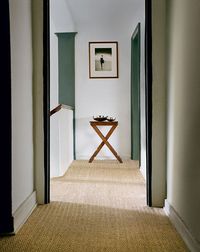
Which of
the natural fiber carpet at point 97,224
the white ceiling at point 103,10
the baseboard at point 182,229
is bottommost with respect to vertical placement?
the natural fiber carpet at point 97,224

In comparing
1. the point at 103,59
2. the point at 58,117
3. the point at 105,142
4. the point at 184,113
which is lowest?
the point at 105,142

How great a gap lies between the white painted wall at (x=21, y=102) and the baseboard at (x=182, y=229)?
45.6 inches

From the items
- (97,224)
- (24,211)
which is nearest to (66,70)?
(24,211)

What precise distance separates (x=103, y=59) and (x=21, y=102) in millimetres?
4376

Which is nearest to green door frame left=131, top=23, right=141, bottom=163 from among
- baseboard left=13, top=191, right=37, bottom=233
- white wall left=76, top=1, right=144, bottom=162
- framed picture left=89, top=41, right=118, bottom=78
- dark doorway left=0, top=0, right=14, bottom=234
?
white wall left=76, top=1, right=144, bottom=162

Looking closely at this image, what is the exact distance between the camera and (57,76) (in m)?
7.52

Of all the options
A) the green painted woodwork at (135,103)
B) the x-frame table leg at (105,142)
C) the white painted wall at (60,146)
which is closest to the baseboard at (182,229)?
the white painted wall at (60,146)

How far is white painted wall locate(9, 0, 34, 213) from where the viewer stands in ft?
9.36

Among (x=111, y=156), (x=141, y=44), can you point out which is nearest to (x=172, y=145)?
(x=141, y=44)

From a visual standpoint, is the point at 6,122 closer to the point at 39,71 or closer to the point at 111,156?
the point at 39,71

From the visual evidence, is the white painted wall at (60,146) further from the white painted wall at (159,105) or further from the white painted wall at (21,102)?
the white painted wall at (159,105)

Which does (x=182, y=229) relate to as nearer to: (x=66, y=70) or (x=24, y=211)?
(x=24, y=211)

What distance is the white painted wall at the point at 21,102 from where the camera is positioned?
9.36ft

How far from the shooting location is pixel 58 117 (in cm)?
557
